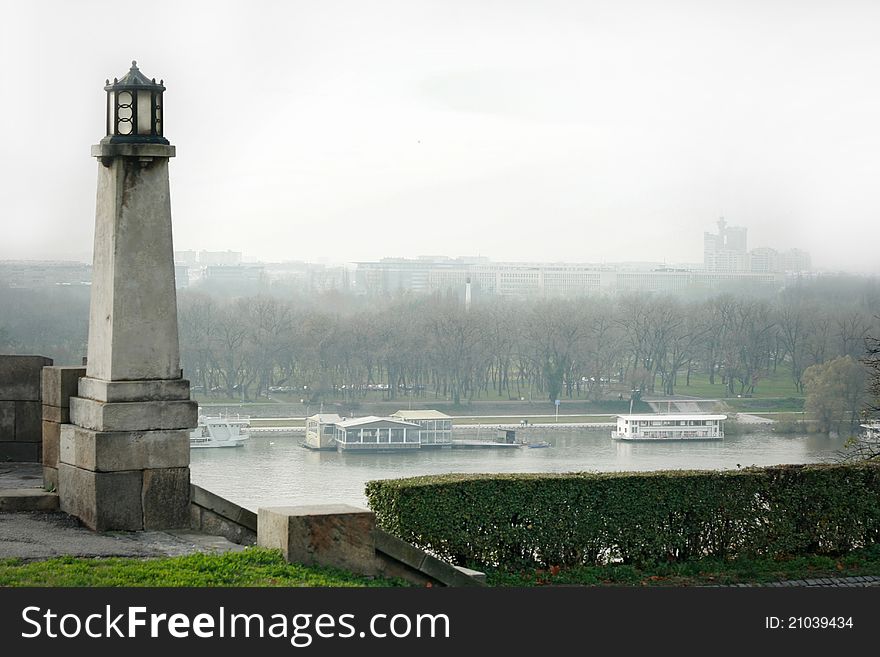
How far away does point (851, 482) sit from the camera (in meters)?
8.45

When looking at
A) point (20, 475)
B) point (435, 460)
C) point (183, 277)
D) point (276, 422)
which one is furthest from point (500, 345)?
point (20, 475)

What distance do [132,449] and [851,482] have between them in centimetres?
548

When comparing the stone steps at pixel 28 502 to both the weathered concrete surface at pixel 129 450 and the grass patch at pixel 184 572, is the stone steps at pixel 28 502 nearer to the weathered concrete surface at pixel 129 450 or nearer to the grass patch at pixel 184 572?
the weathered concrete surface at pixel 129 450

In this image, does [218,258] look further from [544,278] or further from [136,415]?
[136,415]

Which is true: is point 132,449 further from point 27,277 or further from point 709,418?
point 709,418

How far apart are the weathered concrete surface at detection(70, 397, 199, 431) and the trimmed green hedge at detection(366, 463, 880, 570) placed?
2197mm

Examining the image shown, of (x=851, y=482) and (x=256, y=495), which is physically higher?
(x=851, y=482)

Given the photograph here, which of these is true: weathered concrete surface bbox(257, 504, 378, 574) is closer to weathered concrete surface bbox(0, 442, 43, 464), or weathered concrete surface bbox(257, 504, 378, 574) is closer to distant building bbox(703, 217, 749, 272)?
weathered concrete surface bbox(0, 442, 43, 464)

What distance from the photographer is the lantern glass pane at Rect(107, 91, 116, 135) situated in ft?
17.3

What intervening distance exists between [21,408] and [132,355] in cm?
175

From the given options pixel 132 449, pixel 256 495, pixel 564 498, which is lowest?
pixel 256 495

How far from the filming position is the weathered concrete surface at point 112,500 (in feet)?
16.4

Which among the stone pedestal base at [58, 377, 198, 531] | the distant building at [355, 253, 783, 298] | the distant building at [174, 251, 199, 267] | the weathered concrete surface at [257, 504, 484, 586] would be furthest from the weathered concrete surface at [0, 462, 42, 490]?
the distant building at [355, 253, 783, 298]

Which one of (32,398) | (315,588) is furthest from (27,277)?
(315,588)
